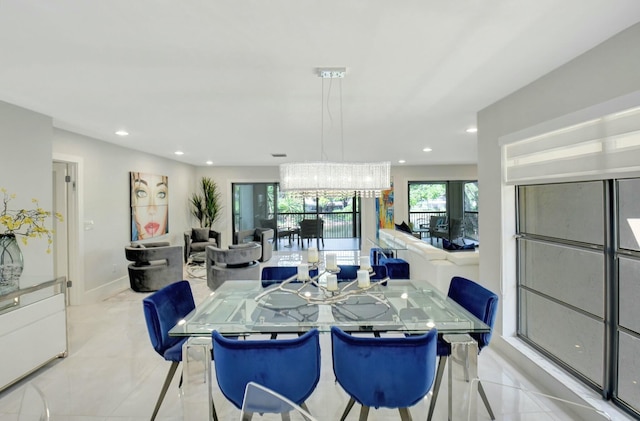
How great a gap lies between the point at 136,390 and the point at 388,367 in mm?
2053

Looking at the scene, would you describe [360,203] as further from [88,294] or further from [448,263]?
[88,294]

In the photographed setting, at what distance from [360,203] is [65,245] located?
646 centimetres

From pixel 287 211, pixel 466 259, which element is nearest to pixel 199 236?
pixel 287 211

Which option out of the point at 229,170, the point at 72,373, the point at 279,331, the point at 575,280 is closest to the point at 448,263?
the point at 575,280

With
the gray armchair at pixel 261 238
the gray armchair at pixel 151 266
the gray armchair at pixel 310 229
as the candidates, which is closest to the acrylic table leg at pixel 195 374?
the gray armchair at pixel 151 266

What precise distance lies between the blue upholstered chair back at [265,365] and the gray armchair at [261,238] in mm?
5655

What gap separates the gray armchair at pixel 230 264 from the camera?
16.4 feet

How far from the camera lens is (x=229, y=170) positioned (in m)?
8.38

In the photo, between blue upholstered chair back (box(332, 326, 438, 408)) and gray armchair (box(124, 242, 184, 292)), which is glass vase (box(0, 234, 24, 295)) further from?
blue upholstered chair back (box(332, 326, 438, 408))

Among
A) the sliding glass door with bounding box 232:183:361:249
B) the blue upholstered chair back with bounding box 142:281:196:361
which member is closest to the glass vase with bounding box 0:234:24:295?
the blue upholstered chair back with bounding box 142:281:196:361

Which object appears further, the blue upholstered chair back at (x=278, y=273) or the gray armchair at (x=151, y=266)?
the gray armchair at (x=151, y=266)

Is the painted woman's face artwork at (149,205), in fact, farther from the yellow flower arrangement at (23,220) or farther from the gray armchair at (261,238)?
the yellow flower arrangement at (23,220)

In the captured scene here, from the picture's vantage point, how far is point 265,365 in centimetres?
164

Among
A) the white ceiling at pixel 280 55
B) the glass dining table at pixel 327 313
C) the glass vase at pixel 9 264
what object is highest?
the white ceiling at pixel 280 55
